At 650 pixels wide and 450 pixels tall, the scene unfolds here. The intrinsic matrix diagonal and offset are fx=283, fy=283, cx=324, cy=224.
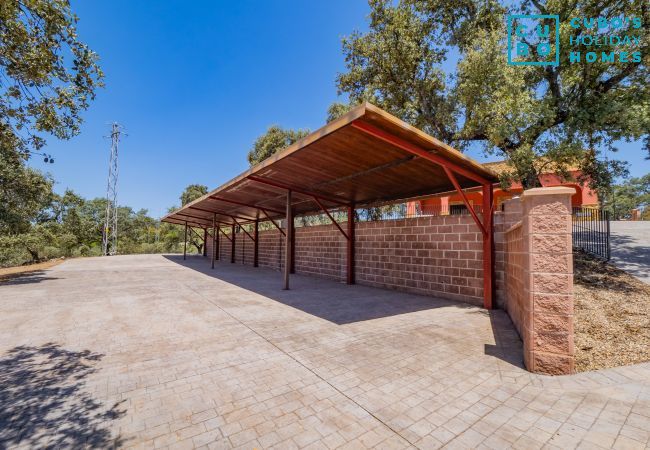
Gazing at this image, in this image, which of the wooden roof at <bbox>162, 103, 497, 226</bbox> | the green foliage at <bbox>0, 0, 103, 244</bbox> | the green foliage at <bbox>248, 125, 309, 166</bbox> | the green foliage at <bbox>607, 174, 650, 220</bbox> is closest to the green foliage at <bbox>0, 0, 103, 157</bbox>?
the green foliage at <bbox>0, 0, 103, 244</bbox>

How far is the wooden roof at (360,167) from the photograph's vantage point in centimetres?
444

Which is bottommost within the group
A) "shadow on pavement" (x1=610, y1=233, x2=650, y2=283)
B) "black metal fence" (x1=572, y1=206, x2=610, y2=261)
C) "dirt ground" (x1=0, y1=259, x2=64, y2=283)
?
"dirt ground" (x1=0, y1=259, x2=64, y2=283)

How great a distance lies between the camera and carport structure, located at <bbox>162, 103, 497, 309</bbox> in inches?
178

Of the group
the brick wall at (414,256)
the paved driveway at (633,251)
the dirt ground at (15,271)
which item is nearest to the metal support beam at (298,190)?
the brick wall at (414,256)

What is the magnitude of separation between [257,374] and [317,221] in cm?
1756

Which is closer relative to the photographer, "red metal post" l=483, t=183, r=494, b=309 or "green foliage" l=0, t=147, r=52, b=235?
"red metal post" l=483, t=183, r=494, b=309

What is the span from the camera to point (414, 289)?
799 cm

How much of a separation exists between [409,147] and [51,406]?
5.35 m

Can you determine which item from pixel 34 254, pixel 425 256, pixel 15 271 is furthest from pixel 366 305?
pixel 34 254

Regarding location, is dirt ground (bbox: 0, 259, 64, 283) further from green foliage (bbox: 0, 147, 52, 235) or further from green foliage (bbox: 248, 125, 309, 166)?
green foliage (bbox: 248, 125, 309, 166)

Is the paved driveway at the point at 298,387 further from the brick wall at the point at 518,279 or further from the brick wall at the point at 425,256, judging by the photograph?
the brick wall at the point at 425,256

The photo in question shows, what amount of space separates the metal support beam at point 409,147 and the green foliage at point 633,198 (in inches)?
1694

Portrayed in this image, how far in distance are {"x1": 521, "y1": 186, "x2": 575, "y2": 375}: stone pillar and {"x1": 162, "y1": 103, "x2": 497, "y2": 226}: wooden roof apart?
2.13m

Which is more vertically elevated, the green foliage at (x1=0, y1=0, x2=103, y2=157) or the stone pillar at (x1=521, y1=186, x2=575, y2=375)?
the green foliage at (x1=0, y1=0, x2=103, y2=157)
